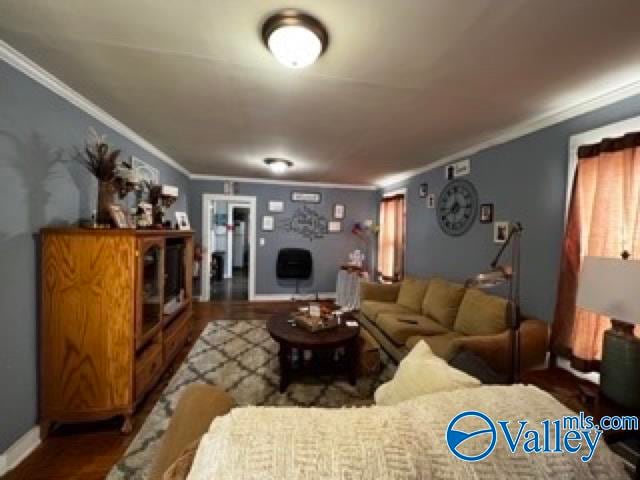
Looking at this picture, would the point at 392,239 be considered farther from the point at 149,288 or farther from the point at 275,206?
the point at 149,288

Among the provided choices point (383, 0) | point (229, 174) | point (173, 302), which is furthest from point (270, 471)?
point (229, 174)

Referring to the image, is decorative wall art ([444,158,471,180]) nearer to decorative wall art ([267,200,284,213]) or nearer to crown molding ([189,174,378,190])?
crown molding ([189,174,378,190])

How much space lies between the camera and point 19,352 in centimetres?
173

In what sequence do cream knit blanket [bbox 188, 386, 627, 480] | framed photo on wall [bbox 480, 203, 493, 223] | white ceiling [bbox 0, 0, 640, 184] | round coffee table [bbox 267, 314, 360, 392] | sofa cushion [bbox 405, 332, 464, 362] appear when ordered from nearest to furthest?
cream knit blanket [bbox 188, 386, 627, 480]
white ceiling [bbox 0, 0, 640, 184]
sofa cushion [bbox 405, 332, 464, 362]
round coffee table [bbox 267, 314, 360, 392]
framed photo on wall [bbox 480, 203, 493, 223]

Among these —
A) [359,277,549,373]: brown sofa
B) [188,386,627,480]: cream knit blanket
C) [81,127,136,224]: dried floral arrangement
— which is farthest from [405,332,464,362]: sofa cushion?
[81,127,136,224]: dried floral arrangement

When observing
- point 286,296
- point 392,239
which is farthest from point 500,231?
point 286,296

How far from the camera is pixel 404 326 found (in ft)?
8.98

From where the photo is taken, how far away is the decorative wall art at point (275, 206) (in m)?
5.73

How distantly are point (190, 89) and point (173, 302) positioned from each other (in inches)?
81.7

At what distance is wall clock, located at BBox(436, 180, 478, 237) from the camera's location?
3348mm

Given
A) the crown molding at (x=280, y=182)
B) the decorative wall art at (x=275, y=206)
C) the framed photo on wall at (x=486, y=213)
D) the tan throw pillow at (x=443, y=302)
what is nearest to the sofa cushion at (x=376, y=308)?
the tan throw pillow at (x=443, y=302)

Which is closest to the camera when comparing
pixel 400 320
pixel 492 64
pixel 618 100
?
pixel 492 64

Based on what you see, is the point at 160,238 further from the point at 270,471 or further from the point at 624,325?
the point at 624,325

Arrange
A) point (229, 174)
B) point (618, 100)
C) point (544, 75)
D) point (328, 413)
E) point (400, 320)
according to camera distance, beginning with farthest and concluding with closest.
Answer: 1. point (229, 174)
2. point (400, 320)
3. point (618, 100)
4. point (544, 75)
5. point (328, 413)
